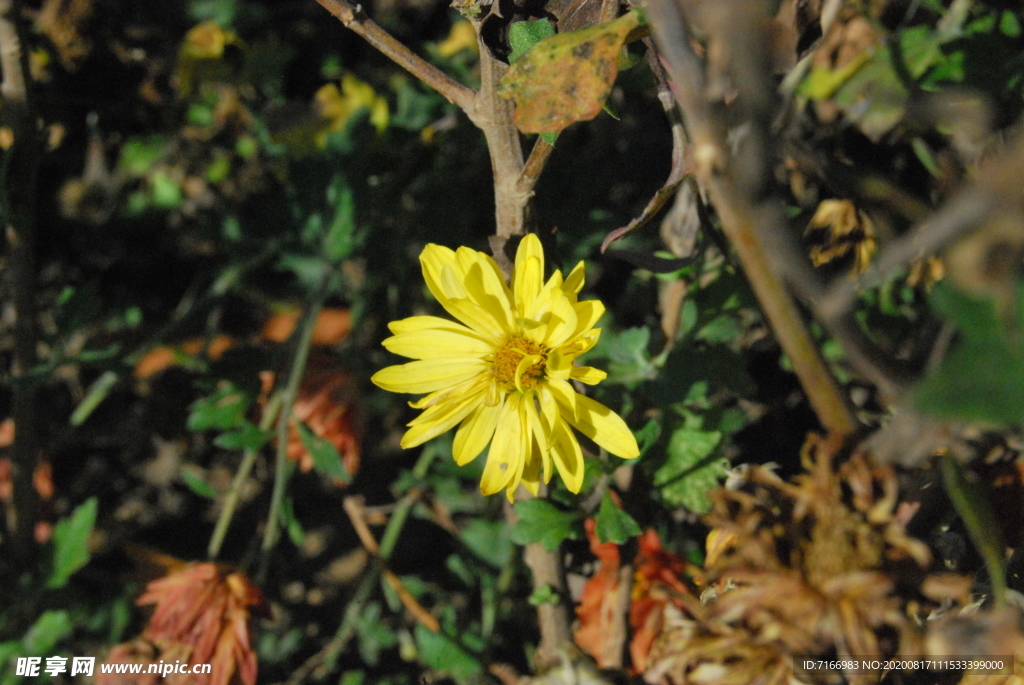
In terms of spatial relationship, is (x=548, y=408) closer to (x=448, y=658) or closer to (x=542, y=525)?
(x=542, y=525)

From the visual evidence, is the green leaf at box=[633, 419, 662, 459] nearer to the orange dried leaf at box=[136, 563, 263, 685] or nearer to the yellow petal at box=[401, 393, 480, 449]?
the yellow petal at box=[401, 393, 480, 449]

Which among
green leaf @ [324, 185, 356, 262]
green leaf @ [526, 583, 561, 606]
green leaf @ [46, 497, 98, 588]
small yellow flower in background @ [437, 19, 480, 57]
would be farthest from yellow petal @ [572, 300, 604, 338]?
green leaf @ [46, 497, 98, 588]

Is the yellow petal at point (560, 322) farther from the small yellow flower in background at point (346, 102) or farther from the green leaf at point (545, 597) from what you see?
the small yellow flower in background at point (346, 102)

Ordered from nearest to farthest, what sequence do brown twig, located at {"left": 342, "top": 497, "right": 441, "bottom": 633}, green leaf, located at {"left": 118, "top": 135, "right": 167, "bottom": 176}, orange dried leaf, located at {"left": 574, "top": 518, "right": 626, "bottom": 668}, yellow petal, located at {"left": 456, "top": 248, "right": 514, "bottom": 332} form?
yellow petal, located at {"left": 456, "top": 248, "right": 514, "bottom": 332} → orange dried leaf, located at {"left": 574, "top": 518, "right": 626, "bottom": 668} → brown twig, located at {"left": 342, "top": 497, "right": 441, "bottom": 633} → green leaf, located at {"left": 118, "top": 135, "right": 167, "bottom": 176}

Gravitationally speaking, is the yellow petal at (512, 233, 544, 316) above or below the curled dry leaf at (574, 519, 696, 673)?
above

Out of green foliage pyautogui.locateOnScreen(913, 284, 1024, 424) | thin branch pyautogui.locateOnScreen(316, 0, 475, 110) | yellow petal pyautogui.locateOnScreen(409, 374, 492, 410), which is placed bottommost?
green foliage pyautogui.locateOnScreen(913, 284, 1024, 424)

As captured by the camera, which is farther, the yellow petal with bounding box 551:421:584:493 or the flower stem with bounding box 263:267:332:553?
the flower stem with bounding box 263:267:332:553

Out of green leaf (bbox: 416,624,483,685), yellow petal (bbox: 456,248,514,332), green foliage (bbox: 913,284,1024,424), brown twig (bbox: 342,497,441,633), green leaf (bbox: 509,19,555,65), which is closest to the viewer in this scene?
green foliage (bbox: 913,284,1024,424)
